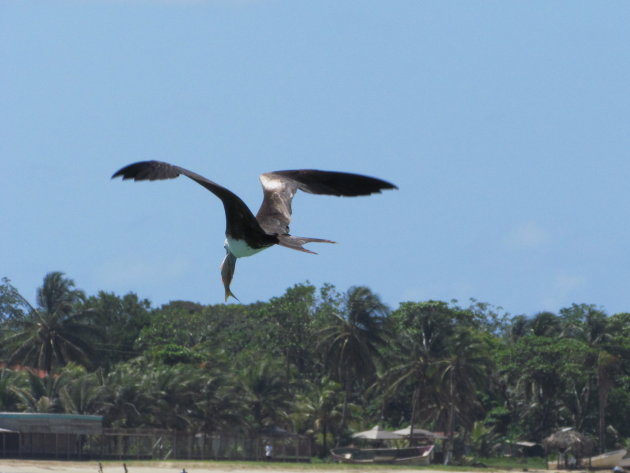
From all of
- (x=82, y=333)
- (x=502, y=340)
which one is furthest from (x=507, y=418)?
(x=82, y=333)

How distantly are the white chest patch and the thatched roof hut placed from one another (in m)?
59.5

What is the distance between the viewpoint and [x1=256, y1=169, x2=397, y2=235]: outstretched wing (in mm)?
4574

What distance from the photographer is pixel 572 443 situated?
61.0 meters

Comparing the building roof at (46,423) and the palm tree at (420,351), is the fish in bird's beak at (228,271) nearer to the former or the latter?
the building roof at (46,423)

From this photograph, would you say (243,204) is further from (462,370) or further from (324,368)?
(324,368)

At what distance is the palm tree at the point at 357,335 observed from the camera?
222ft

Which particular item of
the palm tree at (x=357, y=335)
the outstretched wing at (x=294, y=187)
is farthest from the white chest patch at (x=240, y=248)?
the palm tree at (x=357, y=335)

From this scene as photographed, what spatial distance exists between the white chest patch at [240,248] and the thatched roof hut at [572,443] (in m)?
59.5

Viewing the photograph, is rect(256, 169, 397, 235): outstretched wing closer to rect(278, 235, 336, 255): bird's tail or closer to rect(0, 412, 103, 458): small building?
rect(278, 235, 336, 255): bird's tail

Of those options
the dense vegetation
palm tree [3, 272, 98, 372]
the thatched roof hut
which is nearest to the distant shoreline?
the dense vegetation

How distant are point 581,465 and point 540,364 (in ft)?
22.7

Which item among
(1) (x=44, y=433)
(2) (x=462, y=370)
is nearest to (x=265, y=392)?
(2) (x=462, y=370)

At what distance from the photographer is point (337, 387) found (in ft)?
215

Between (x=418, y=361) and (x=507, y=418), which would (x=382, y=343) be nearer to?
(x=418, y=361)
